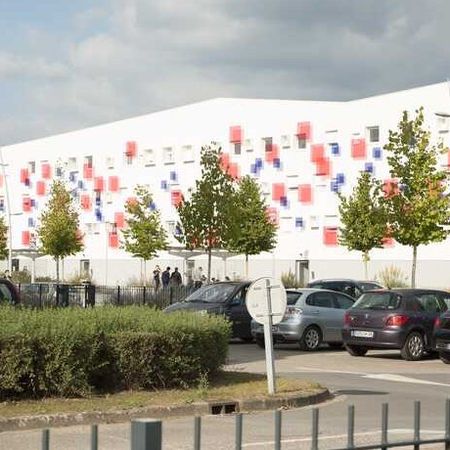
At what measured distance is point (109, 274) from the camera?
7981 centimetres

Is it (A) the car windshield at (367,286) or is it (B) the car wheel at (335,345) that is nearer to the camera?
(B) the car wheel at (335,345)

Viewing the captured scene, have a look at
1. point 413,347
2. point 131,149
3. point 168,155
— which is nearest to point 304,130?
point 168,155

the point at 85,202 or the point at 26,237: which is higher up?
the point at 85,202

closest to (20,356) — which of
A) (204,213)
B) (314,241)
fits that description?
(204,213)

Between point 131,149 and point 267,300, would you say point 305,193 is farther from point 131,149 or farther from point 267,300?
point 267,300

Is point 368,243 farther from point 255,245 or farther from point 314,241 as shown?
point 314,241

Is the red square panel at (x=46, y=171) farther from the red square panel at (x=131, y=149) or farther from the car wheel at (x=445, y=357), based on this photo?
the car wheel at (x=445, y=357)

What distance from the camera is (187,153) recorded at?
75750 millimetres

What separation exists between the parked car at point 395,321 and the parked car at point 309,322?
1.50 m

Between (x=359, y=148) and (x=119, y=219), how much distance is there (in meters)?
24.9

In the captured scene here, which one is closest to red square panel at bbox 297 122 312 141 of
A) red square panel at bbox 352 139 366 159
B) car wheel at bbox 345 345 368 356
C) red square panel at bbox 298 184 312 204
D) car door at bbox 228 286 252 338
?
red square panel at bbox 298 184 312 204

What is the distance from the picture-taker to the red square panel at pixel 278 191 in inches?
2635

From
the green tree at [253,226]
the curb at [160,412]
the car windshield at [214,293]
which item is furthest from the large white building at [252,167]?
the curb at [160,412]

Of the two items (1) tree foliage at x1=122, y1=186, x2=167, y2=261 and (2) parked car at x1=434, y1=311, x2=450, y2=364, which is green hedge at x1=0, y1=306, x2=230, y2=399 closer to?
(2) parked car at x1=434, y1=311, x2=450, y2=364
